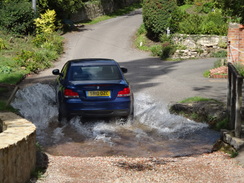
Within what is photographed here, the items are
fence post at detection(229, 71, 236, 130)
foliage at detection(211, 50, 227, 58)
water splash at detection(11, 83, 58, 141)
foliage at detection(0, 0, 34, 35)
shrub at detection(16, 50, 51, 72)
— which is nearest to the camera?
fence post at detection(229, 71, 236, 130)

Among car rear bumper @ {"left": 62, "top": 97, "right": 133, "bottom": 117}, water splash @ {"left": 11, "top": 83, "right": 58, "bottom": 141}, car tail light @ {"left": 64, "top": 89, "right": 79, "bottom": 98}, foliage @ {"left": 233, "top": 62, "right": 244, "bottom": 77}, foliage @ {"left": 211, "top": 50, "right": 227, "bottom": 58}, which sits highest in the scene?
car tail light @ {"left": 64, "top": 89, "right": 79, "bottom": 98}

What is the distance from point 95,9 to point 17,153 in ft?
134

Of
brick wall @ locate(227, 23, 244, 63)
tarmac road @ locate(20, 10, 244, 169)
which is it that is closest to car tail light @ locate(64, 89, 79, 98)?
tarmac road @ locate(20, 10, 244, 169)

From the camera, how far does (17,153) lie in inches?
251

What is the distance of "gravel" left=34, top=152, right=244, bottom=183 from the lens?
6.91 m

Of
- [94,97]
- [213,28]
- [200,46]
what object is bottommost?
[200,46]

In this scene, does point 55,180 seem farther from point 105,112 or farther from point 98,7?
point 98,7

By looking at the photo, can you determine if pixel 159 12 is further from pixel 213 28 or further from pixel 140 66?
pixel 140 66

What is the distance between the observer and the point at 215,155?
8562mm

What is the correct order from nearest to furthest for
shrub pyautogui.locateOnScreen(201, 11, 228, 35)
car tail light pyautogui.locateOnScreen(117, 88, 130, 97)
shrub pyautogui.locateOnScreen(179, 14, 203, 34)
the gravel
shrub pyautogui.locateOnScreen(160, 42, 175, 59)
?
the gravel < car tail light pyautogui.locateOnScreen(117, 88, 130, 97) < shrub pyautogui.locateOnScreen(160, 42, 175, 59) < shrub pyautogui.locateOnScreen(201, 11, 228, 35) < shrub pyautogui.locateOnScreen(179, 14, 203, 34)

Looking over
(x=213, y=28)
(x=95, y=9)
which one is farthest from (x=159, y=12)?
(x=95, y=9)

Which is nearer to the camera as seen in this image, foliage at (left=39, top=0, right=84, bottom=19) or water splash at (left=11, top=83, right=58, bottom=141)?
water splash at (left=11, top=83, right=58, bottom=141)

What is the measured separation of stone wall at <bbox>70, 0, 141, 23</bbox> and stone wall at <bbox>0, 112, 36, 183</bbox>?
35.6 meters

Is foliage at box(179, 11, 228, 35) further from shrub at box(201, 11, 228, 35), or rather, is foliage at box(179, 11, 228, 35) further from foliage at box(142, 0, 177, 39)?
foliage at box(142, 0, 177, 39)
